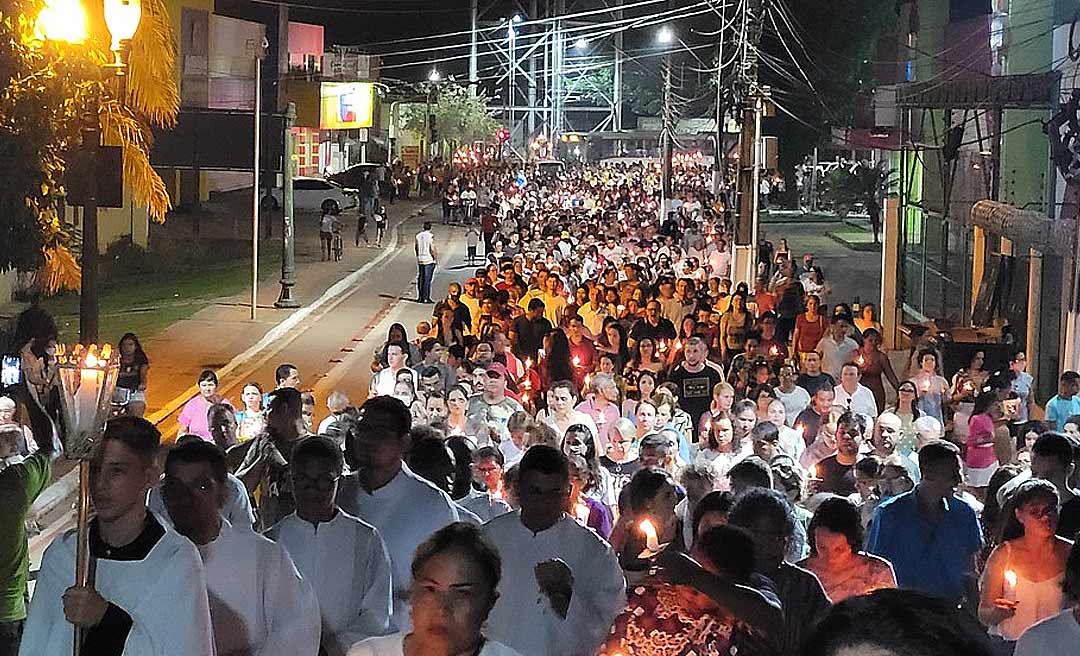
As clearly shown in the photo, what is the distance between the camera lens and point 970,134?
30391mm

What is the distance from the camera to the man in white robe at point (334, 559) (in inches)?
228

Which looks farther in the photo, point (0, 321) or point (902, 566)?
point (0, 321)

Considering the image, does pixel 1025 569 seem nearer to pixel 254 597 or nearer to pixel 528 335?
pixel 254 597

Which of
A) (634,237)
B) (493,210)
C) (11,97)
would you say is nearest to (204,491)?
(11,97)

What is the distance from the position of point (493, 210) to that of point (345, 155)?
35824 millimetres

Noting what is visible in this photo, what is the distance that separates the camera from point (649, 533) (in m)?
6.50

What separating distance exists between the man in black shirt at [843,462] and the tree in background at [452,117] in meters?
96.6

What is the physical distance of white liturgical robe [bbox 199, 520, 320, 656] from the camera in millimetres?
5203

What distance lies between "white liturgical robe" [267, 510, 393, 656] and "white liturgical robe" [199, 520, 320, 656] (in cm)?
52

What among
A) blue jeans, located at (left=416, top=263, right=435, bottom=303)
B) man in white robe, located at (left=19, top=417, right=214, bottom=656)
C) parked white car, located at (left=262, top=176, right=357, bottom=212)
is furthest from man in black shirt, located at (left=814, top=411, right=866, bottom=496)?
parked white car, located at (left=262, top=176, right=357, bottom=212)

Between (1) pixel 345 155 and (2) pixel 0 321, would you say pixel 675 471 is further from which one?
(1) pixel 345 155

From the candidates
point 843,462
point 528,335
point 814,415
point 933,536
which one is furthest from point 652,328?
point 933,536

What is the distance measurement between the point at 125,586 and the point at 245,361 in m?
22.0

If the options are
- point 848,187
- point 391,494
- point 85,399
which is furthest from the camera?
point 848,187
